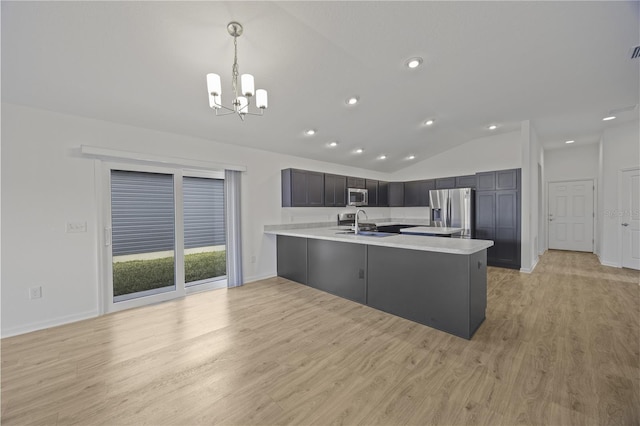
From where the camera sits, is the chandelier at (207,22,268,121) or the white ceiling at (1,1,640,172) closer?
the chandelier at (207,22,268,121)

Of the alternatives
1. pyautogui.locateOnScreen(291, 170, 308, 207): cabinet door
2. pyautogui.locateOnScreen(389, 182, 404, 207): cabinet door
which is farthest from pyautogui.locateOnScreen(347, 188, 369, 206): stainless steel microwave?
pyautogui.locateOnScreen(291, 170, 308, 207): cabinet door

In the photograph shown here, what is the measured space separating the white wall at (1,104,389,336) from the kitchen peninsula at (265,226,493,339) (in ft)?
9.26

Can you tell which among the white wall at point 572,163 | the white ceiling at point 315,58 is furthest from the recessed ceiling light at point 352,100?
the white wall at point 572,163

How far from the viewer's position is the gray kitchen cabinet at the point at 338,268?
136 inches

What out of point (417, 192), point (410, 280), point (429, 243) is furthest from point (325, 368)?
point (417, 192)

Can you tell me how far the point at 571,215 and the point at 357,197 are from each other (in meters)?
6.01

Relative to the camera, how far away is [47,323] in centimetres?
287

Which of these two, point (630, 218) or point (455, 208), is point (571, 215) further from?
point (455, 208)

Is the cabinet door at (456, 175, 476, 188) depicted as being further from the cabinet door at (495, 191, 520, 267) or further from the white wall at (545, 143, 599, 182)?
the white wall at (545, 143, 599, 182)

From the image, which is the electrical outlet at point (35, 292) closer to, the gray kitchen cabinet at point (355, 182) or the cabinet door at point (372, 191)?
the gray kitchen cabinet at point (355, 182)

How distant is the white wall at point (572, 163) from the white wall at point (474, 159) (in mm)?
2840

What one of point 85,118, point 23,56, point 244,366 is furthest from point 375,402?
point 85,118

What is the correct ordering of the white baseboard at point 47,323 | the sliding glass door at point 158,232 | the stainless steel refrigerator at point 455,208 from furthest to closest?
1. the stainless steel refrigerator at point 455,208
2. the sliding glass door at point 158,232
3. the white baseboard at point 47,323

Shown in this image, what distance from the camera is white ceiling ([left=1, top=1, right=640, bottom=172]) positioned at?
2.09m
